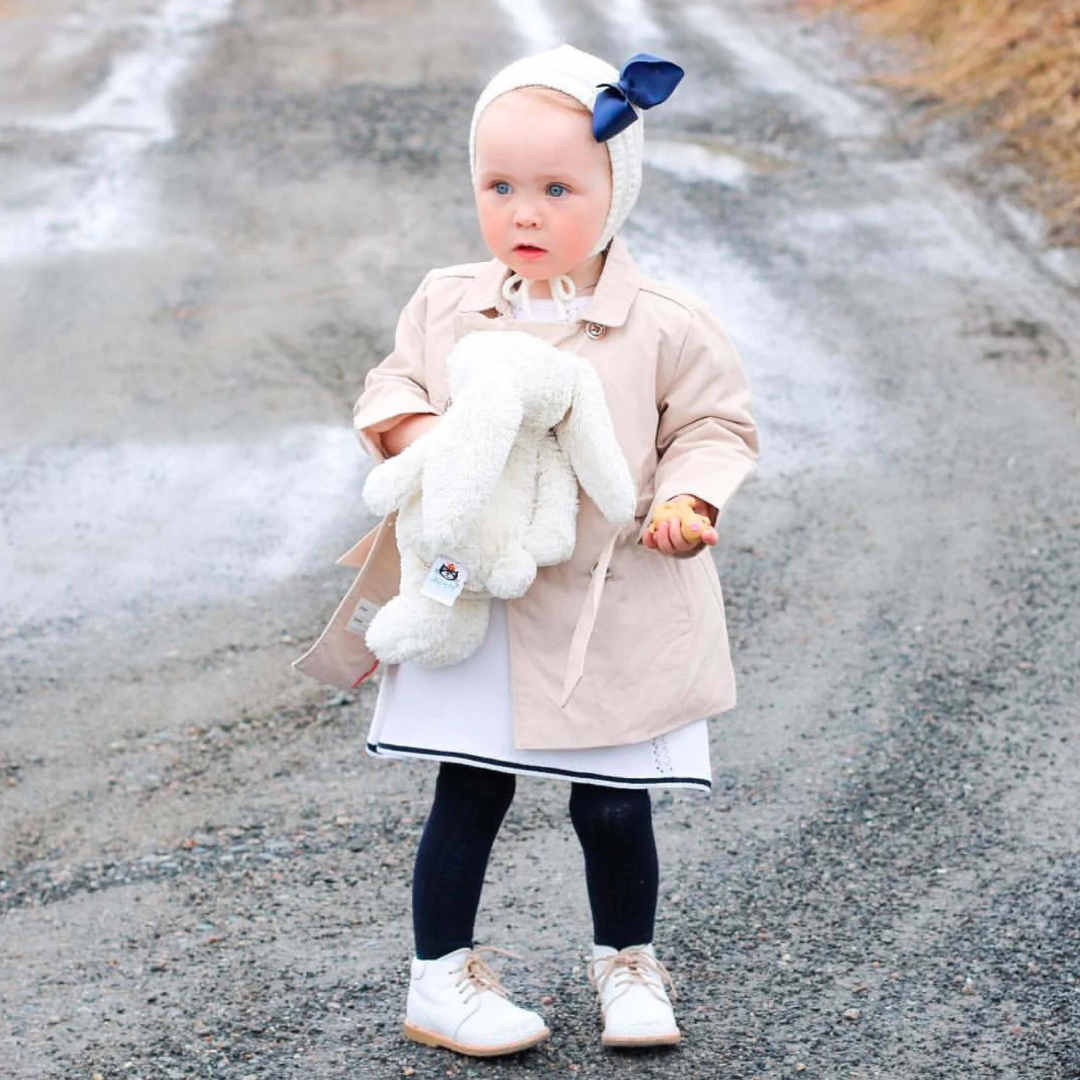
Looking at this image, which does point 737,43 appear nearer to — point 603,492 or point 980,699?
point 980,699

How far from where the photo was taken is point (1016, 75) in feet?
31.0

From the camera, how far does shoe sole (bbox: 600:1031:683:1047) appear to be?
288 centimetres

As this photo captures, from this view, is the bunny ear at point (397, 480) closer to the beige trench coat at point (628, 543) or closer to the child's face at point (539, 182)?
the beige trench coat at point (628, 543)

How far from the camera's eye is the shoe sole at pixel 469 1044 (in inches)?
113

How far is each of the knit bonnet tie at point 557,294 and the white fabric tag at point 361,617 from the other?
547 mm

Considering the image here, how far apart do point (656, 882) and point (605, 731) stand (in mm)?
398

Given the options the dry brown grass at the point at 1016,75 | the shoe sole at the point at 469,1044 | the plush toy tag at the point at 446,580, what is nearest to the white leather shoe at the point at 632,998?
the shoe sole at the point at 469,1044

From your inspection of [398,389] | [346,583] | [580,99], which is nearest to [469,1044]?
[398,389]

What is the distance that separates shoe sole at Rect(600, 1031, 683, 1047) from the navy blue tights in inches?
6.2

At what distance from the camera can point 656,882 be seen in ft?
9.62

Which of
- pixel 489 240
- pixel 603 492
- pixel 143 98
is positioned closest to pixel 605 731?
pixel 603 492

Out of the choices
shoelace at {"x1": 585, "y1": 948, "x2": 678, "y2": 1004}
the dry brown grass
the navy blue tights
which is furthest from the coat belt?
the dry brown grass

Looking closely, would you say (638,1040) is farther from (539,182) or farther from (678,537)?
(539,182)

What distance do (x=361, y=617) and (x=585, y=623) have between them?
1.34 ft
